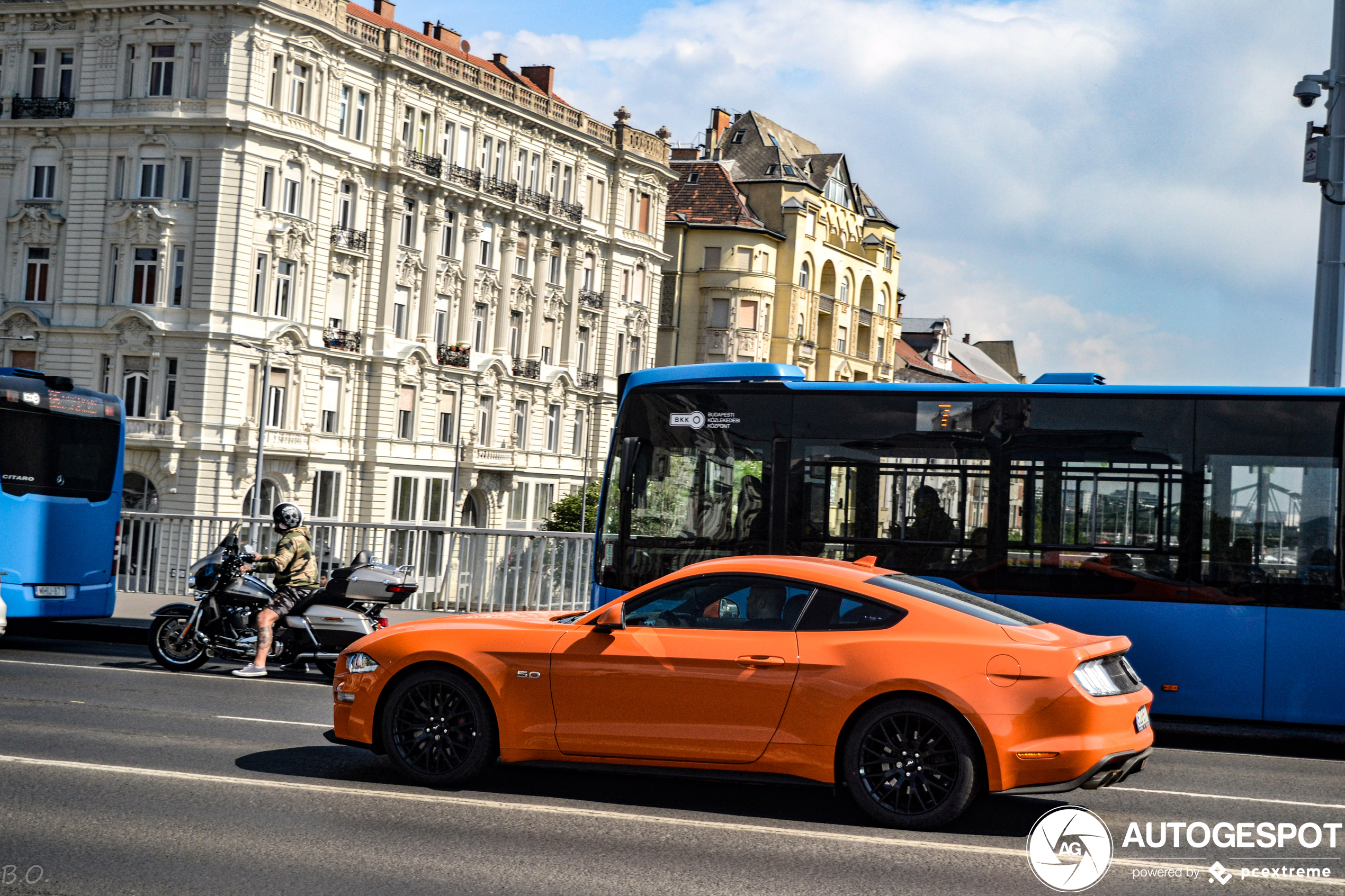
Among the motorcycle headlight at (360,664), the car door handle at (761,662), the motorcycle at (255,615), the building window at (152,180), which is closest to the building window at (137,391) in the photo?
the building window at (152,180)

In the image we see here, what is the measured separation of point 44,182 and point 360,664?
51142mm

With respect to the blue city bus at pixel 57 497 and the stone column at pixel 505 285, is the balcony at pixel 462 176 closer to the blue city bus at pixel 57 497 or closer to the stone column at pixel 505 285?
the stone column at pixel 505 285

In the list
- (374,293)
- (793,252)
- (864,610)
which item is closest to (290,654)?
(864,610)

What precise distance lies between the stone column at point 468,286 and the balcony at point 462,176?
125 centimetres

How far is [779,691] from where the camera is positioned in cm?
799

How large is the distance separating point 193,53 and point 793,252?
4083 cm

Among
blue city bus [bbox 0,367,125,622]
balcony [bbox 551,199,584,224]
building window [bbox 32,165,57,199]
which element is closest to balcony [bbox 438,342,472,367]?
balcony [bbox 551,199,584,224]

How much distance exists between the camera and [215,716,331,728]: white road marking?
10945mm

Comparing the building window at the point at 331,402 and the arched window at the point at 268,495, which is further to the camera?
the building window at the point at 331,402

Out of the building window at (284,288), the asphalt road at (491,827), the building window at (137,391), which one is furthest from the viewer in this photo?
the building window at (284,288)

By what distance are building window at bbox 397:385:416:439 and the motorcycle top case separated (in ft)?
150

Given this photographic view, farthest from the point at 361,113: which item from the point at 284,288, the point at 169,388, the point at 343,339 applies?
the point at 169,388

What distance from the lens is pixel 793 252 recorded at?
8506cm

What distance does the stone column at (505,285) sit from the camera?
6494cm
